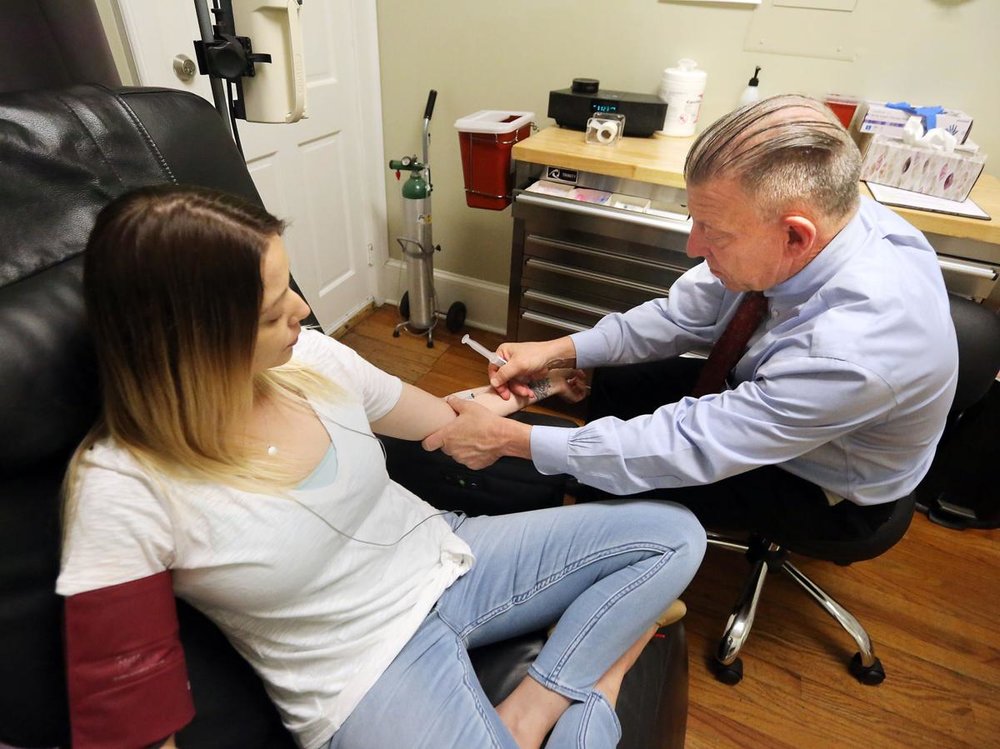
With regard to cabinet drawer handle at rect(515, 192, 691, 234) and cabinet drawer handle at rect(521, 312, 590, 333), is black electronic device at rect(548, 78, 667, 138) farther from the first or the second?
cabinet drawer handle at rect(521, 312, 590, 333)

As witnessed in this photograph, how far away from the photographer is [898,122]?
1562mm

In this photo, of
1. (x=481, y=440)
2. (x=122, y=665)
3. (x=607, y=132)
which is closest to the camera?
(x=122, y=665)

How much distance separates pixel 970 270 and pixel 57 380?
5.95 ft

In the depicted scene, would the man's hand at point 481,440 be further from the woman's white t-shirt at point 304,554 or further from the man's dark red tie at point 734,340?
the man's dark red tie at point 734,340

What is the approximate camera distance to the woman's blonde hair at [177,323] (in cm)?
62

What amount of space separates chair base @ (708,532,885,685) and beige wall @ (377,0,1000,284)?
1359 millimetres

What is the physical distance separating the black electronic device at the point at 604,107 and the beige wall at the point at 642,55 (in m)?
0.19

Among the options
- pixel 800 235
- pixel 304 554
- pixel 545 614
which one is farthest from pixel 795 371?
pixel 304 554

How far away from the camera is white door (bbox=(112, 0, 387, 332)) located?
1.59m

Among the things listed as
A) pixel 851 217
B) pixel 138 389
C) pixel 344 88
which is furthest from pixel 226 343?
pixel 344 88

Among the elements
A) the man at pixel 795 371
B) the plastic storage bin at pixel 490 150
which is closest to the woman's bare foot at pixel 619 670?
the man at pixel 795 371

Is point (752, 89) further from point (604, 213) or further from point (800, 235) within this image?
point (800, 235)

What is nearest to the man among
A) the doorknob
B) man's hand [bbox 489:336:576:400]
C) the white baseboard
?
man's hand [bbox 489:336:576:400]

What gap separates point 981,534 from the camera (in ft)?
5.86
